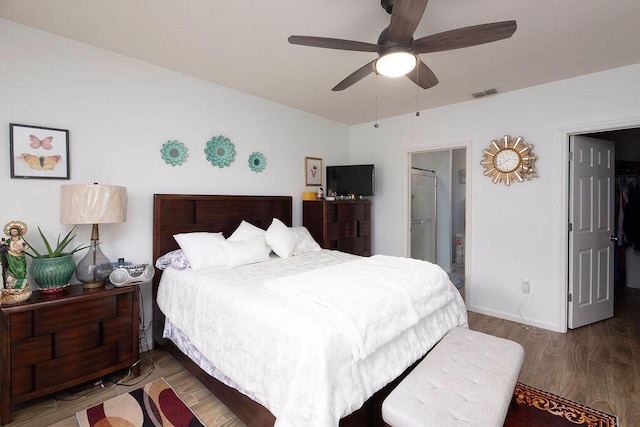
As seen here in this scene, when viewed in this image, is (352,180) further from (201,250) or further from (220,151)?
(201,250)

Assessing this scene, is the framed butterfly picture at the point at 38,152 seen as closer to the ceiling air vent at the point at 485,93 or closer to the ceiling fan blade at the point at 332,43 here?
the ceiling fan blade at the point at 332,43

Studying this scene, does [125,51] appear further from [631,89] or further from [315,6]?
[631,89]

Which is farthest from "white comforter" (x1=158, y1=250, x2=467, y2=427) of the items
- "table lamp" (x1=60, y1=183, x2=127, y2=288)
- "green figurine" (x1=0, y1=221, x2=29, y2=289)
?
"green figurine" (x1=0, y1=221, x2=29, y2=289)

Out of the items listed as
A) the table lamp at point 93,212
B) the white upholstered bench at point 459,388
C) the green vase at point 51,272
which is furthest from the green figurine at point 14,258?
the white upholstered bench at point 459,388

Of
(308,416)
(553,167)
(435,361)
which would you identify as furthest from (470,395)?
(553,167)

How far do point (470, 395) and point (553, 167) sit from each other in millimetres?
2820

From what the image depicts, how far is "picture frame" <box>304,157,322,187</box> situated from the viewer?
14.0 ft

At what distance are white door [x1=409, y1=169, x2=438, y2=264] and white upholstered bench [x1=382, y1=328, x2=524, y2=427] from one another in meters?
3.14

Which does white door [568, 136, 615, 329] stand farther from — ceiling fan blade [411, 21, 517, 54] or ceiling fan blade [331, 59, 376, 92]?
ceiling fan blade [331, 59, 376, 92]

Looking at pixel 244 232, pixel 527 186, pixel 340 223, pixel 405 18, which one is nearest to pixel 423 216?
pixel 340 223

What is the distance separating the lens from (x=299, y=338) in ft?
4.64

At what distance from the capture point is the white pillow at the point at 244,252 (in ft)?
8.82

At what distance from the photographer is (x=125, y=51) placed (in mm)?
2551

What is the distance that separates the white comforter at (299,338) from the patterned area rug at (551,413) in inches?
23.9
